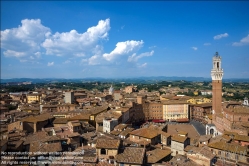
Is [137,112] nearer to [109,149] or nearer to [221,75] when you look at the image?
[221,75]

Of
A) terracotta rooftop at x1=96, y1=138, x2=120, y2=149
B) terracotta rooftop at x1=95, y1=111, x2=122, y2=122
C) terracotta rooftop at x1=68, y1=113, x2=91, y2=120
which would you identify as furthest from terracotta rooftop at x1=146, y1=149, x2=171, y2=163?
terracotta rooftop at x1=68, y1=113, x2=91, y2=120

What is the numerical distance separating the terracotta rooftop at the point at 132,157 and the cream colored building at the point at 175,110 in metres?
38.8

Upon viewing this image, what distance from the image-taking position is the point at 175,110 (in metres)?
53.9

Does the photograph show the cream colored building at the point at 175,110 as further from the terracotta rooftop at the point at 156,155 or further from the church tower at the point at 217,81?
the terracotta rooftop at the point at 156,155

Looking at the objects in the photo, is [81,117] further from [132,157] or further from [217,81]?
[217,81]

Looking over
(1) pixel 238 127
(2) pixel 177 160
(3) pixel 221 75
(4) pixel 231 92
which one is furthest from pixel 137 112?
(4) pixel 231 92

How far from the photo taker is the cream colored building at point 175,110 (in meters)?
53.3

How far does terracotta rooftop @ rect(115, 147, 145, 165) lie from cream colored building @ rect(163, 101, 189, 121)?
1528 inches

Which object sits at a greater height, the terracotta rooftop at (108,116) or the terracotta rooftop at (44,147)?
the terracotta rooftop at (44,147)

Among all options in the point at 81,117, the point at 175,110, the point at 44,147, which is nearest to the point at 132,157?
the point at 44,147

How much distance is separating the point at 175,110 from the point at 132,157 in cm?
4135

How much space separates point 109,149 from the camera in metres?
16.2

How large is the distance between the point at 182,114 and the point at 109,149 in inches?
1647

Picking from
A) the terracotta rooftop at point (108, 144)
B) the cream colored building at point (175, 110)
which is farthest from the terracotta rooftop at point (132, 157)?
the cream colored building at point (175, 110)
